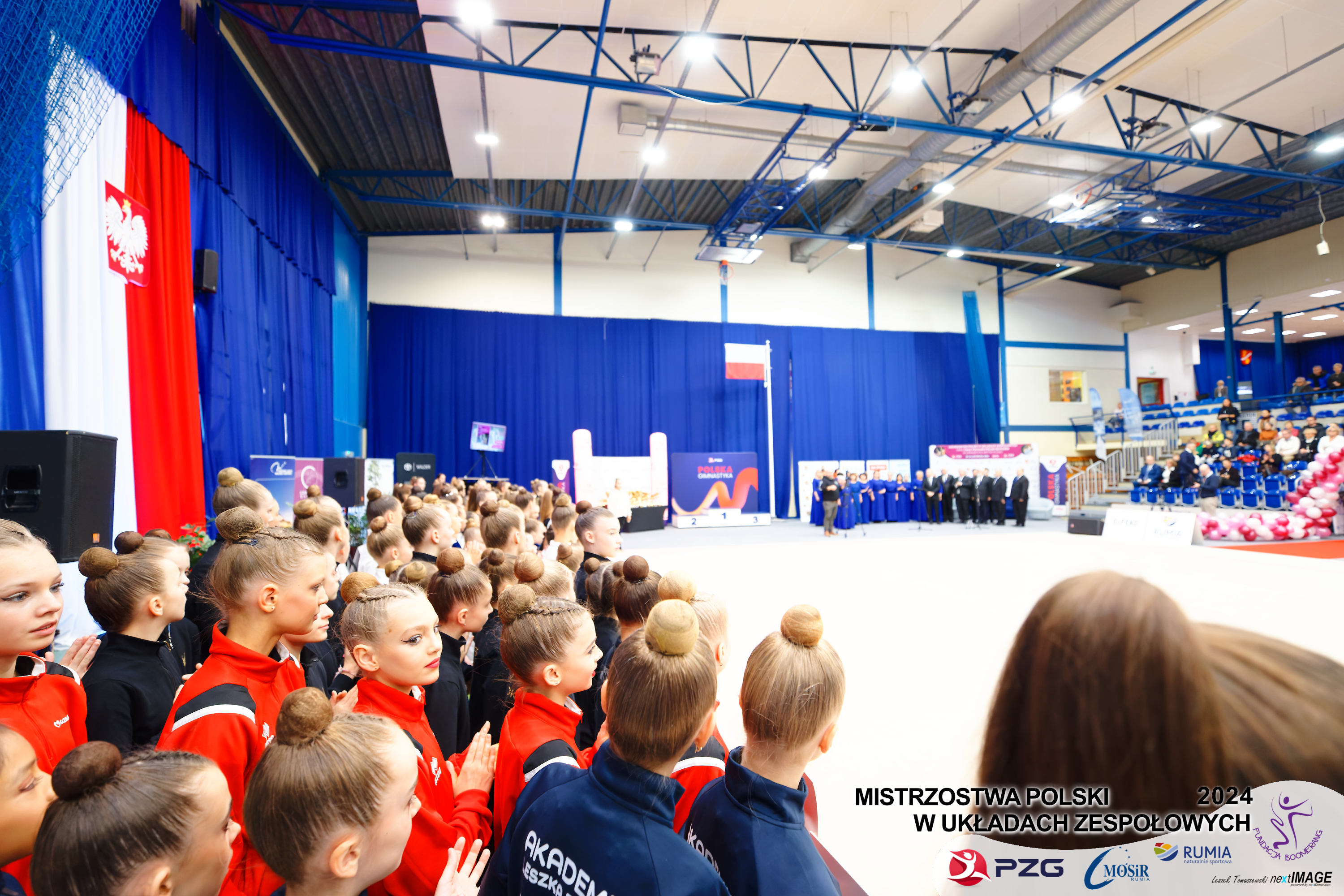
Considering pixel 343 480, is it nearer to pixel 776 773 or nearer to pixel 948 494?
pixel 776 773

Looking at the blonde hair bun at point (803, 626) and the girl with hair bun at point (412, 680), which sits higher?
the blonde hair bun at point (803, 626)

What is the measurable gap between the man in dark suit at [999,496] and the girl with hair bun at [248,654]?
13041 millimetres

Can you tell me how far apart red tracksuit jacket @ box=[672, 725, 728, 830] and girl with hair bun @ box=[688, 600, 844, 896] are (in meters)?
0.19

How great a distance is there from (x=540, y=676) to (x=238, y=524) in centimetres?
103

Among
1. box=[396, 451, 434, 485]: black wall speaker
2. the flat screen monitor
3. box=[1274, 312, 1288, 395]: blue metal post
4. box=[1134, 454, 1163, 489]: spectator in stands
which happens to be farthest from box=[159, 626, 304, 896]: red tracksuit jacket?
box=[1274, 312, 1288, 395]: blue metal post

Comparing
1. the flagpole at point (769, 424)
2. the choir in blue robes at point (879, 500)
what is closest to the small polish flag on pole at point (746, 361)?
the flagpole at point (769, 424)

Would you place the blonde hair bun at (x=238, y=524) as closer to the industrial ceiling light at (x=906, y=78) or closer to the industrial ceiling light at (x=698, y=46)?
the industrial ceiling light at (x=698, y=46)

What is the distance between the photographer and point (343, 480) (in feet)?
20.3

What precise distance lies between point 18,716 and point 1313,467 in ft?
40.5

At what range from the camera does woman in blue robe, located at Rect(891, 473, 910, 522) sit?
13.5m

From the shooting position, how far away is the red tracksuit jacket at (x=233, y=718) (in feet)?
3.68

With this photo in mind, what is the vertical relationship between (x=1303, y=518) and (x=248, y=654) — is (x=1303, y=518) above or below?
below

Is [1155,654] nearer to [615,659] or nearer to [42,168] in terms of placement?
[615,659]

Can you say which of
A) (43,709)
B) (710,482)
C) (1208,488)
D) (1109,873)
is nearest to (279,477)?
(43,709)
